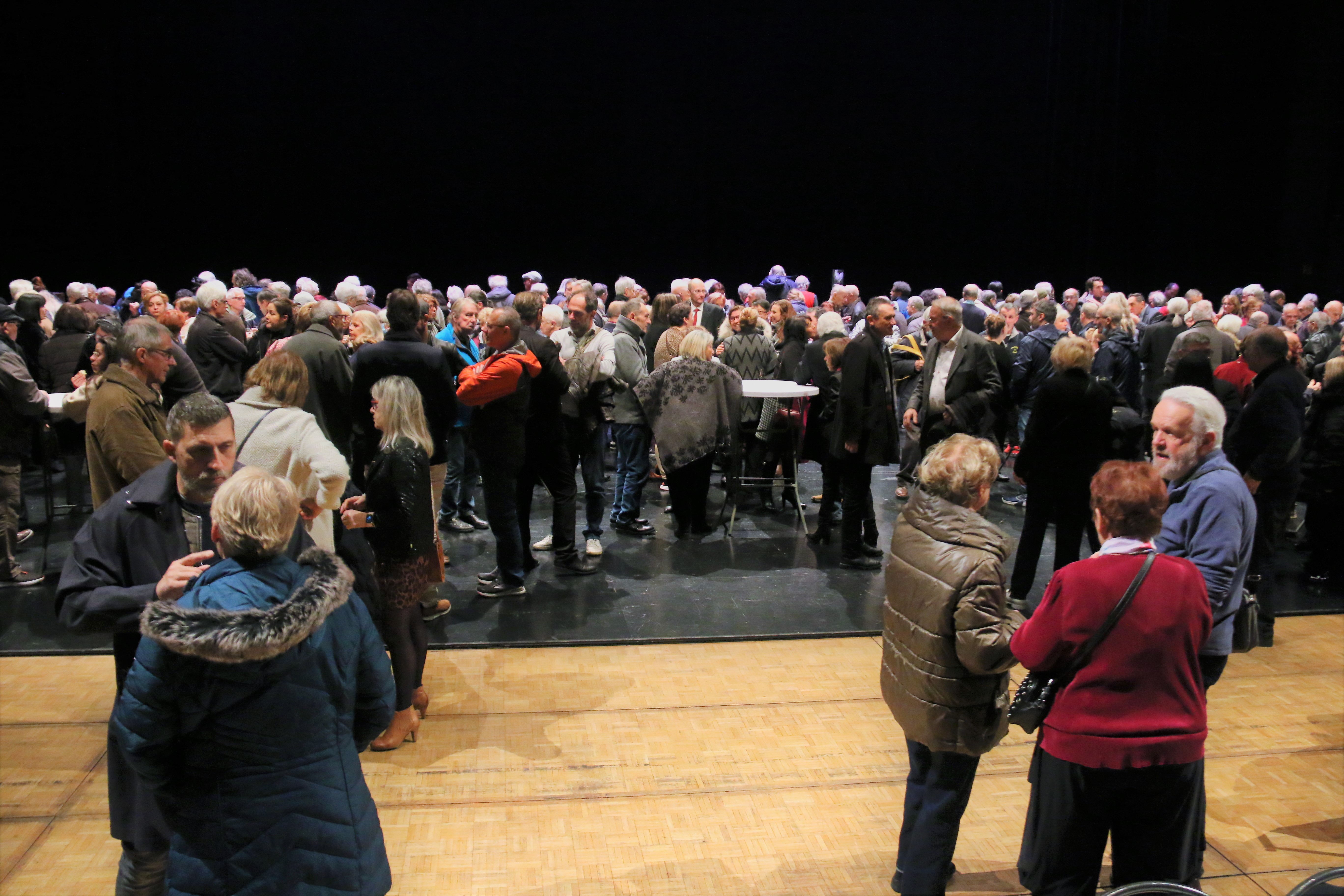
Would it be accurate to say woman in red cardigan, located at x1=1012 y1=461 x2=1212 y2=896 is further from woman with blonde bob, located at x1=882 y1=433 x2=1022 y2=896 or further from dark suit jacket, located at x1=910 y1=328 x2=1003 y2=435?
dark suit jacket, located at x1=910 y1=328 x2=1003 y2=435

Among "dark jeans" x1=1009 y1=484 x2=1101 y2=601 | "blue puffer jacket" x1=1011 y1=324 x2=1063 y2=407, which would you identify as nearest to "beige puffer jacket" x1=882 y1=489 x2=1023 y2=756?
"dark jeans" x1=1009 y1=484 x2=1101 y2=601

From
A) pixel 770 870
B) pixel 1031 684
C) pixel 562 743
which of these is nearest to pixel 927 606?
pixel 1031 684

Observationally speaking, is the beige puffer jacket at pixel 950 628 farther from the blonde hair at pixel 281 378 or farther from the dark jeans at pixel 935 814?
the blonde hair at pixel 281 378

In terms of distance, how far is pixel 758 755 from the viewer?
3758mm

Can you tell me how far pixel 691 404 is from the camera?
612cm

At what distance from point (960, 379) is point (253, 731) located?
460 centimetres

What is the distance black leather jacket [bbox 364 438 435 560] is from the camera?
371cm

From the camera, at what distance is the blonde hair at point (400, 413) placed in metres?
3.78

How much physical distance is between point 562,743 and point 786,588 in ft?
6.98

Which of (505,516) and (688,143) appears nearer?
(505,516)

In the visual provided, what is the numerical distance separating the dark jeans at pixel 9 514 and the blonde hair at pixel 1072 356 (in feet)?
19.2

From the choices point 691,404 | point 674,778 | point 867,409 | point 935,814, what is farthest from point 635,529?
point 935,814

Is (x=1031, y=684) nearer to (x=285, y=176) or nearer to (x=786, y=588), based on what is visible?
(x=786, y=588)

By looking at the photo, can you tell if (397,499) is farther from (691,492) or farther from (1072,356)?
(1072,356)
